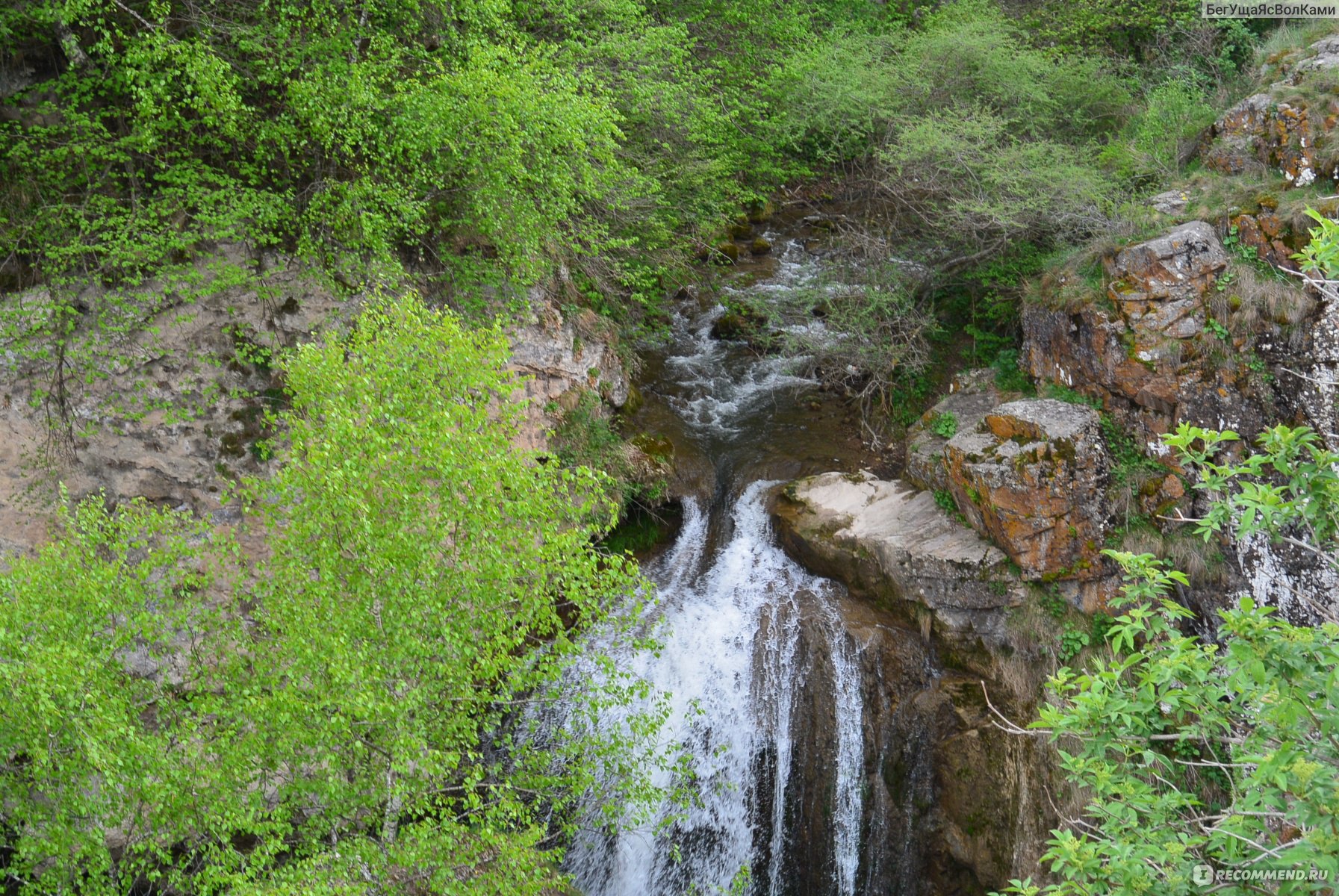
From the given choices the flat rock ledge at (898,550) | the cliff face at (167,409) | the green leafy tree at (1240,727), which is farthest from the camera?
the flat rock ledge at (898,550)

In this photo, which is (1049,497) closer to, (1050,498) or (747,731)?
(1050,498)

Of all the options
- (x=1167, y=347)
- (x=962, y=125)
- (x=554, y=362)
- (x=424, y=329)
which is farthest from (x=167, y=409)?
(x=962, y=125)

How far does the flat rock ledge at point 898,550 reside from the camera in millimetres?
12109

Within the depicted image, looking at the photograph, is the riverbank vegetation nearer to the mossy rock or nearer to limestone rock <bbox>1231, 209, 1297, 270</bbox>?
limestone rock <bbox>1231, 209, 1297, 270</bbox>

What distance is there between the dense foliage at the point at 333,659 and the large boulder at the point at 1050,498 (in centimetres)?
600

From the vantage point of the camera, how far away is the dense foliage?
6.75m

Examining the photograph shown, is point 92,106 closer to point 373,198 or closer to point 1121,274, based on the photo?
point 373,198

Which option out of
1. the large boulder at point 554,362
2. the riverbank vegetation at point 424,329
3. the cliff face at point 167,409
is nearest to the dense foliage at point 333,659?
the riverbank vegetation at point 424,329

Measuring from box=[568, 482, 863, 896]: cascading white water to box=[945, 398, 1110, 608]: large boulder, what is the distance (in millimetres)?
2692

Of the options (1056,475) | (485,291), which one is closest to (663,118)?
(485,291)

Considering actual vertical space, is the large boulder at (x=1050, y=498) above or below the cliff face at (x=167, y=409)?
below

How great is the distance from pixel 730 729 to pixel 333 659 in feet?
20.4

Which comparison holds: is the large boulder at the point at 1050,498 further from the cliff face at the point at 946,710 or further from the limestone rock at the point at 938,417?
the limestone rock at the point at 938,417

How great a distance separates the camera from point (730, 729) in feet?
38.4
